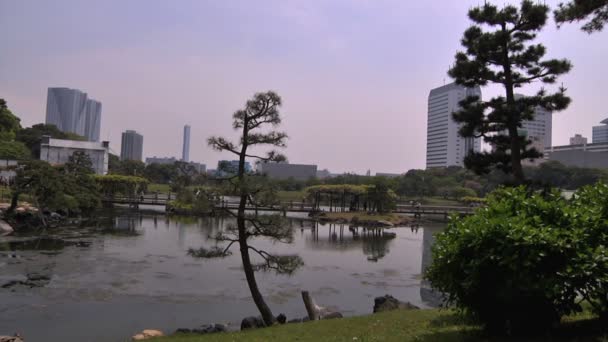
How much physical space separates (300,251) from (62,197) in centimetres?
1664

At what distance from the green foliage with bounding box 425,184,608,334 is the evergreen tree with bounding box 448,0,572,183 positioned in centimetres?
674

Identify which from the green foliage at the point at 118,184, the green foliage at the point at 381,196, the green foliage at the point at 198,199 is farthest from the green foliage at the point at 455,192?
the green foliage at the point at 198,199

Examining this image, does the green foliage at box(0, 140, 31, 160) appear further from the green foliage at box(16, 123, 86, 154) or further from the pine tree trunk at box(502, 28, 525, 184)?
the pine tree trunk at box(502, 28, 525, 184)

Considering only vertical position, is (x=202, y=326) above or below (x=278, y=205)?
below

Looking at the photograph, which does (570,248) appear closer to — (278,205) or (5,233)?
(278,205)

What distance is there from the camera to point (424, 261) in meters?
20.4

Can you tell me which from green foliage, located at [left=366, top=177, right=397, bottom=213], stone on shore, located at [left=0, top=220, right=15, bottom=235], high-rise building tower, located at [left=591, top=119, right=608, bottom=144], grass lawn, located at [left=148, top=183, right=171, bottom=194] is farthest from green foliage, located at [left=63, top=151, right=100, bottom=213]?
high-rise building tower, located at [left=591, top=119, right=608, bottom=144]

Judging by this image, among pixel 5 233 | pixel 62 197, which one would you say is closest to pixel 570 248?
pixel 5 233

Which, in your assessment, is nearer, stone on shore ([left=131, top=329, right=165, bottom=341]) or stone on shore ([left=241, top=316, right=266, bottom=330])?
stone on shore ([left=131, top=329, right=165, bottom=341])

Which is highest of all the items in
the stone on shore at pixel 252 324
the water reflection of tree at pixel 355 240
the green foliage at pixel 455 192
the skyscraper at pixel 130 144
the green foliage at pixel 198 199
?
the skyscraper at pixel 130 144

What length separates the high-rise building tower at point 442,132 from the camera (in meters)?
105

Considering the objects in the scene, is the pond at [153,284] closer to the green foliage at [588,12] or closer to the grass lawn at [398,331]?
the grass lawn at [398,331]

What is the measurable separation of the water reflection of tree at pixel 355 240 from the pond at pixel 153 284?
33 cm

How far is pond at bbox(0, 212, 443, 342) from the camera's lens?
10.0 metres
